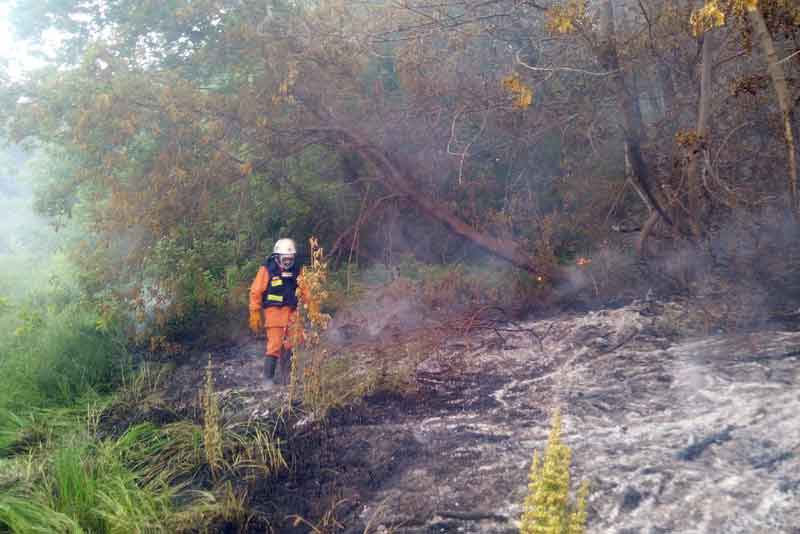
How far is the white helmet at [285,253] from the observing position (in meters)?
6.80

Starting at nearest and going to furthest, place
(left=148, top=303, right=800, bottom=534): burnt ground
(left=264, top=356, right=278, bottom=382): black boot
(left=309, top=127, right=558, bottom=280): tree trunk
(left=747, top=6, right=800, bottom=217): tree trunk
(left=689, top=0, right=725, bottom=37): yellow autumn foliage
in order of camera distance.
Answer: (left=148, top=303, right=800, bottom=534): burnt ground < (left=689, top=0, right=725, bottom=37): yellow autumn foliage < (left=747, top=6, right=800, bottom=217): tree trunk < (left=264, top=356, right=278, bottom=382): black boot < (left=309, top=127, right=558, bottom=280): tree trunk

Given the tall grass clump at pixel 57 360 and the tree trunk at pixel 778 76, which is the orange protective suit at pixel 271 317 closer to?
the tall grass clump at pixel 57 360

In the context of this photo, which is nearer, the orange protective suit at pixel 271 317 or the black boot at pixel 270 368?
the orange protective suit at pixel 271 317

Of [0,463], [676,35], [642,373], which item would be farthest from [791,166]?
[0,463]

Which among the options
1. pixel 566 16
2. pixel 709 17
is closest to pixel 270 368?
pixel 566 16

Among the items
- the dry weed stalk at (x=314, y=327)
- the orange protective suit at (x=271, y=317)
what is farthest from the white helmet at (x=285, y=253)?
the dry weed stalk at (x=314, y=327)

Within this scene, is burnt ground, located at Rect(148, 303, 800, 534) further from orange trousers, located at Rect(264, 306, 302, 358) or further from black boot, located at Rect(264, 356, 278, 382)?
orange trousers, located at Rect(264, 306, 302, 358)

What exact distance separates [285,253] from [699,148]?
4.41 m

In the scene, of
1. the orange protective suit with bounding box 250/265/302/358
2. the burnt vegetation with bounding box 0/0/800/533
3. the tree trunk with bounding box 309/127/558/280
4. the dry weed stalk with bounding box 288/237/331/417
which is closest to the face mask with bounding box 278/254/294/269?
the orange protective suit with bounding box 250/265/302/358

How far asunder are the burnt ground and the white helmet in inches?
54.0

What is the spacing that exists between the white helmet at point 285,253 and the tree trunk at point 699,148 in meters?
4.24

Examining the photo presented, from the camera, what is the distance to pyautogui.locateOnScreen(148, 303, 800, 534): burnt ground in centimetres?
393

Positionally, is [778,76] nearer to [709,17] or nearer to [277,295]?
[709,17]

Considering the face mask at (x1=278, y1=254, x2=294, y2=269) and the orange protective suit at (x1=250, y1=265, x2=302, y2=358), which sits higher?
the face mask at (x1=278, y1=254, x2=294, y2=269)
